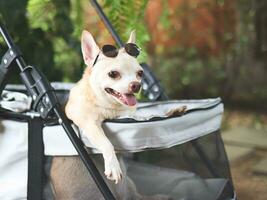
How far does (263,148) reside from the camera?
8.86 ft

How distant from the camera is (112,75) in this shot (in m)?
1.23

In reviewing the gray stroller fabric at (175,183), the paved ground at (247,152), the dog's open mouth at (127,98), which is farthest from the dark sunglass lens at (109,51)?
the paved ground at (247,152)

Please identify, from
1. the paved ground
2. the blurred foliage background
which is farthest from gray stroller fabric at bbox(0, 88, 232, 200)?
the blurred foliage background

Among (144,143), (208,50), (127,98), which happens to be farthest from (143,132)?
(208,50)

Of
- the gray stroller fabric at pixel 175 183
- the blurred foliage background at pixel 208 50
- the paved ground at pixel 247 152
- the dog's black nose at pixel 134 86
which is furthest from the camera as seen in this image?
the blurred foliage background at pixel 208 50

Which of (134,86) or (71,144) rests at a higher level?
(134,86)

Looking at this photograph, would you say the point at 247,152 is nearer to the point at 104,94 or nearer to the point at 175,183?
the point at 175,183

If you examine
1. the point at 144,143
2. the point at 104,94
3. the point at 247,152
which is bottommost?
the point at 247,152

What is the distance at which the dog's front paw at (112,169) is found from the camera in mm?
1189

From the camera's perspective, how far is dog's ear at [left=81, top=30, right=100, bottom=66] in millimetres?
1278

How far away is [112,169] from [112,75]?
232 mm

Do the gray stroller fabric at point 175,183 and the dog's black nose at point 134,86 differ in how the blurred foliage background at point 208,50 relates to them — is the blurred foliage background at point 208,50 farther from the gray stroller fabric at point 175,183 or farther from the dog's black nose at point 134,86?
the dog's black nose at point 134,86

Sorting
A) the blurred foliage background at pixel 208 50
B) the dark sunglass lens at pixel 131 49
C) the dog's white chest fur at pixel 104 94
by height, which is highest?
the dark sunglass lens at pixel 131 49

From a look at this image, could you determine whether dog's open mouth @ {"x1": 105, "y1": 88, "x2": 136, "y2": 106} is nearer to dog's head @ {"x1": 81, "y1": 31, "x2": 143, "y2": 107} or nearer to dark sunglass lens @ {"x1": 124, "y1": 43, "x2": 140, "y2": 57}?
dog's head @ {"x1": 81, "y1": 31, "x2": 143, "y2": 107}
